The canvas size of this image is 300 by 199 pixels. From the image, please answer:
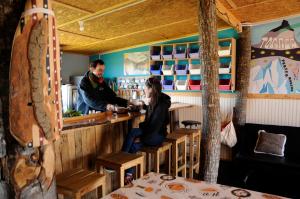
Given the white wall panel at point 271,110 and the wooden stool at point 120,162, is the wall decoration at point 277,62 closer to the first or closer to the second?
the white wall panel at point 271,110

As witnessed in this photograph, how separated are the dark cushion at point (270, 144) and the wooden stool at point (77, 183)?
127 inches

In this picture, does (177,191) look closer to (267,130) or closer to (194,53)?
(267,130)

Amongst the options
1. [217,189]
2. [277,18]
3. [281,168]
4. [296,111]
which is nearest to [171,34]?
[277,18]

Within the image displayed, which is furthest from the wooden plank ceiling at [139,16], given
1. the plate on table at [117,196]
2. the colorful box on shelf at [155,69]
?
the plate on table at [117,196]

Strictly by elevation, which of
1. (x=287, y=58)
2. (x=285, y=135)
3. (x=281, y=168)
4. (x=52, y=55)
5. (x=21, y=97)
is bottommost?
(x=281, y=168)

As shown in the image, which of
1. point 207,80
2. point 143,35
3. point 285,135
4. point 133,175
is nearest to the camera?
point 133,175

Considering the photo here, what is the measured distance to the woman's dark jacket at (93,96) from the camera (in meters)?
3.30

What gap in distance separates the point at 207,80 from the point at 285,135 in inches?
82.5

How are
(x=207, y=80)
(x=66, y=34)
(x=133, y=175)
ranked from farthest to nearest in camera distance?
(x=66, y=34), (x=207, y=80), (x=133, y=175)

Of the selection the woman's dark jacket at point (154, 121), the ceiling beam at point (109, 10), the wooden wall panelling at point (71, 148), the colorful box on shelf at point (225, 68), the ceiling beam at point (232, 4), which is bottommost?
the wooden wall panelling at point (71, 148)

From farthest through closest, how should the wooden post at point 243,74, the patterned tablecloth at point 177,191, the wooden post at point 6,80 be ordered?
the wooden post at point 243,74
the patterned tablecloth at point 177,191
the wooden post at point 6,80

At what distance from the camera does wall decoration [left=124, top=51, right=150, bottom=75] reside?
20.0ft

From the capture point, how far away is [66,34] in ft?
15.4

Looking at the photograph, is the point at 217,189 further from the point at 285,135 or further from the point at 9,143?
the point at 285,135
